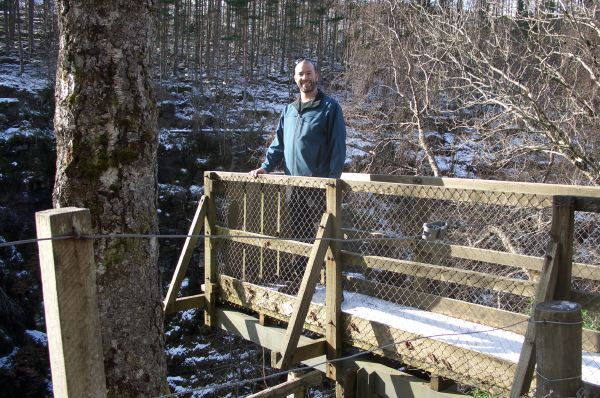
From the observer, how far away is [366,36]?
16.4 meters

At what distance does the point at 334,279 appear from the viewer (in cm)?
414

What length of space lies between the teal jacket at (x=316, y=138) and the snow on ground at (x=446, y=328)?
3.49 ft

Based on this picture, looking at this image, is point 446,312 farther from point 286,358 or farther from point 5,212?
point 5,212

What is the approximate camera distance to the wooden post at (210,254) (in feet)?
17.6

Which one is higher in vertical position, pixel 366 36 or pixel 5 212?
pixel 366 36

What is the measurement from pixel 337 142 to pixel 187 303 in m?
2.35

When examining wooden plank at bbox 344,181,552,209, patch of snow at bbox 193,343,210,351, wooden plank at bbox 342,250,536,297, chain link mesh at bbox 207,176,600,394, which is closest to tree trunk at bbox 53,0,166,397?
chain link mesh at bbox 207,176,600,394

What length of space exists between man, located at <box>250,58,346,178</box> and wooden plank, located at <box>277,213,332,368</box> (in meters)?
0.63

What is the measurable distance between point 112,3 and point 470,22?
10592 millimetres

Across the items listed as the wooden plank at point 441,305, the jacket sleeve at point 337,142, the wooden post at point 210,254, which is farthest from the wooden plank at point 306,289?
the wooden post at point 210,254

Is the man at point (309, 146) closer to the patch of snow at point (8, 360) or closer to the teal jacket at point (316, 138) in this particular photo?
the teal jacket at point (316, 138)

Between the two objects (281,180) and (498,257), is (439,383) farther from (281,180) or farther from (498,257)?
(281,180)

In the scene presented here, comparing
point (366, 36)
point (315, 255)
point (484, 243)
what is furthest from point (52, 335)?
point (366, 36)

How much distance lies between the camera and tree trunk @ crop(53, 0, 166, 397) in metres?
2.60
